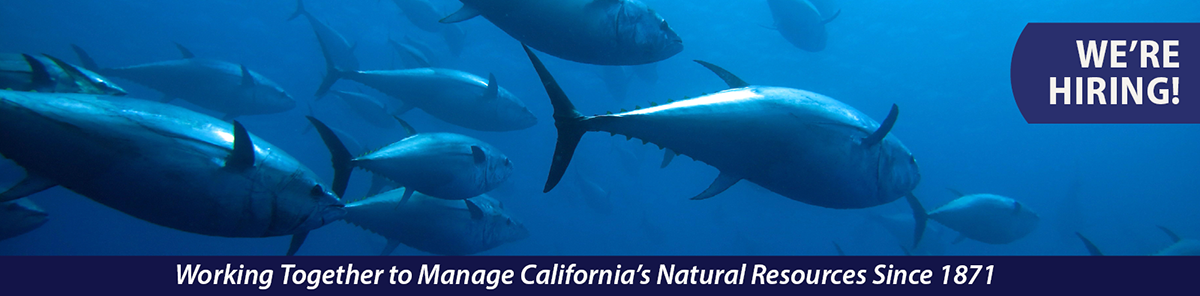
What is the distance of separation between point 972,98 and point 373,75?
103ft

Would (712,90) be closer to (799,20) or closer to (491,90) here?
(799,20)

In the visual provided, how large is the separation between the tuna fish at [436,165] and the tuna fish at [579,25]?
1.34 meters

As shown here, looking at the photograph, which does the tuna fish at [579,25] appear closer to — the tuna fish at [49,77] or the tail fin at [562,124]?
the tail fin at [562,124]

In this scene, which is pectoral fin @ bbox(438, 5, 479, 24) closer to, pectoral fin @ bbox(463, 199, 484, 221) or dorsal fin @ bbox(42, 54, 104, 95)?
dorsal fin @ bbox(42, 54, 104, 95)

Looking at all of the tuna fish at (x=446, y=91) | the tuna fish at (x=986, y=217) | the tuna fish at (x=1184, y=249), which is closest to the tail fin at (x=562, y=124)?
the tuna fish at (x=446, y=91)

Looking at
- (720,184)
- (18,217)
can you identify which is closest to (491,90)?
(720,184)

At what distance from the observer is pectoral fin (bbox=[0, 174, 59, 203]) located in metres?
1.48

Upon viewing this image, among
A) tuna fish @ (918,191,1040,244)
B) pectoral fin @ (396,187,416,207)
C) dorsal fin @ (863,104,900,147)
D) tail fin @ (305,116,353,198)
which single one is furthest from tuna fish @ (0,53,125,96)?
tuna fish @ (918,191,1040,244)

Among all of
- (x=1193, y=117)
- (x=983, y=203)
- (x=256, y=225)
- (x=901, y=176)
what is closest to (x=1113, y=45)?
(x=983, y=203)

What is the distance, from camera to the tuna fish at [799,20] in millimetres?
8289

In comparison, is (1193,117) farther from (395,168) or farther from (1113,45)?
(395,168)

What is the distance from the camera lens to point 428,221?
13.0ft

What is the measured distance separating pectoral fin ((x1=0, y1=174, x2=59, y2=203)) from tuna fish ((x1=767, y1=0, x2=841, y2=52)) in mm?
8921

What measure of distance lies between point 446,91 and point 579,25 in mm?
3332
